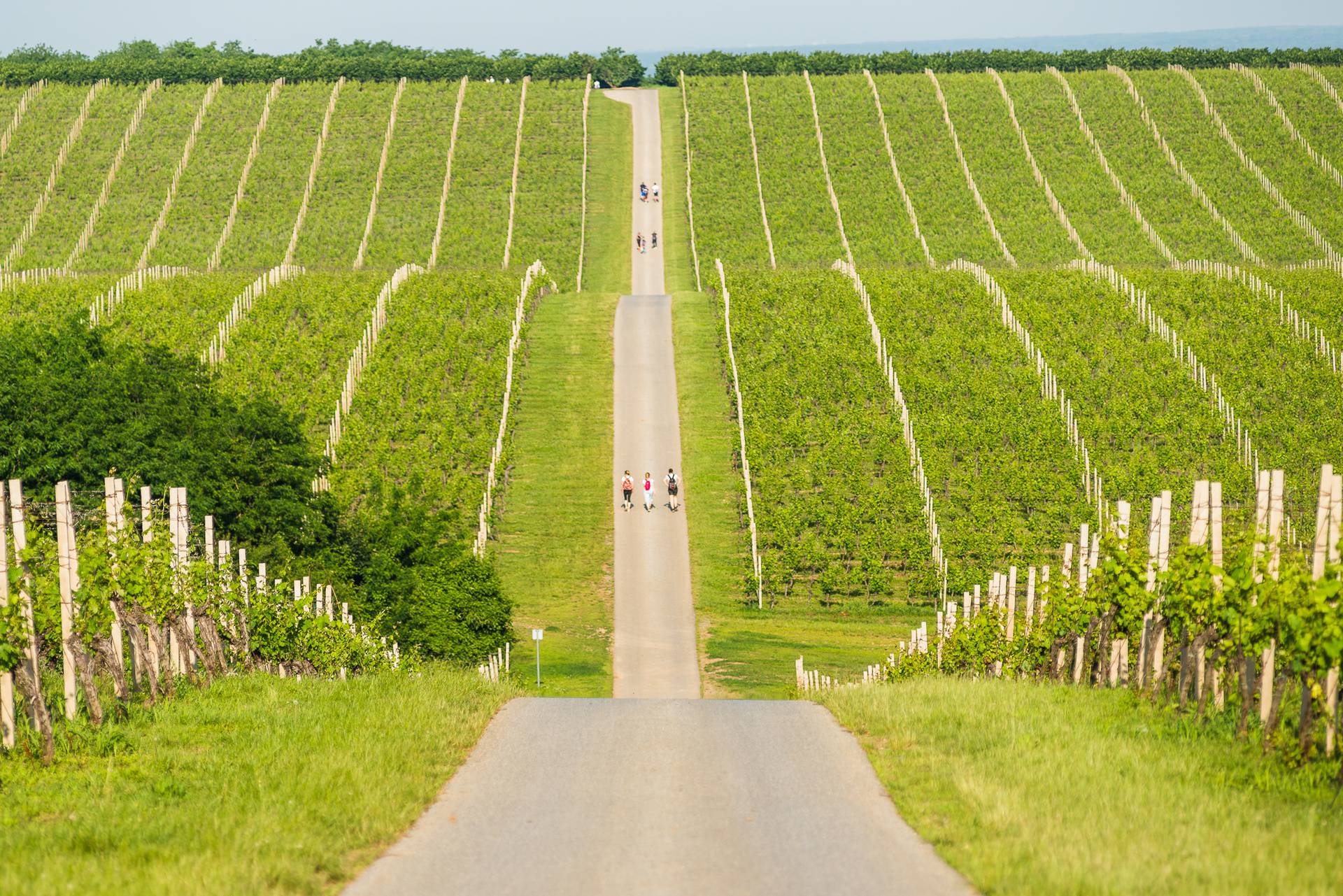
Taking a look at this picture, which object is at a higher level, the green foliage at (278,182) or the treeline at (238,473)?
the green foliage at (278,182)

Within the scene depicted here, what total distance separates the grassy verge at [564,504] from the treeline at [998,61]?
5190 centimetres

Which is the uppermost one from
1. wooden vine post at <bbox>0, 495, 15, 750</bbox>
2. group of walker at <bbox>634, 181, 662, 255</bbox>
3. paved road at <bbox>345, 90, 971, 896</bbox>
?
group of walker at <bbox>634, 181, 662, 255</bbox>

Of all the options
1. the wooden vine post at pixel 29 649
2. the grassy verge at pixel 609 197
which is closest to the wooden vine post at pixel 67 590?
the wooden vine post at pixel 29 649

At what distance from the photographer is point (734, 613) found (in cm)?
4106

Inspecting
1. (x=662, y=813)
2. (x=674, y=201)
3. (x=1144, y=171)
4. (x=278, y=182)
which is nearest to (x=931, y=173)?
(x=1144, y=171)

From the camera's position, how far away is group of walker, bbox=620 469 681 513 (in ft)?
155

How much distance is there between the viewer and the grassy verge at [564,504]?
37844 mm

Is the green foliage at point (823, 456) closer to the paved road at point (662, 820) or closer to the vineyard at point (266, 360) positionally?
the vineyard at point (266, 360)

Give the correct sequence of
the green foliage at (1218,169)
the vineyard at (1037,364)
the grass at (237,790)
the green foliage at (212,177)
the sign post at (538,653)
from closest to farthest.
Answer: the grass at (237,790)
the vineyard at (1037,364)
the sign post at (538,653)
the green foliage at (212,177)
the green foliage at (1218,169)

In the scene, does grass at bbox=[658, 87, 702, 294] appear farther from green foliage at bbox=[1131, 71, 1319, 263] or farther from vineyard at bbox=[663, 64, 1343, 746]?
green foliage at bbox=[1131, 71, 1319, 263]

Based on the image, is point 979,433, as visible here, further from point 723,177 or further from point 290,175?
point 290,175

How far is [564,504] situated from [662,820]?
1397 inches

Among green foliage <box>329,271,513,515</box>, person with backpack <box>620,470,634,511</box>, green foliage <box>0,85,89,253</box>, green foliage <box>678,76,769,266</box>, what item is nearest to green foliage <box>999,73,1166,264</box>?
green foliage <box>678,76,769,266</box>

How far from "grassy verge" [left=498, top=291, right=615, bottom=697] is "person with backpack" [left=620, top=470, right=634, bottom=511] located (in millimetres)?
563
